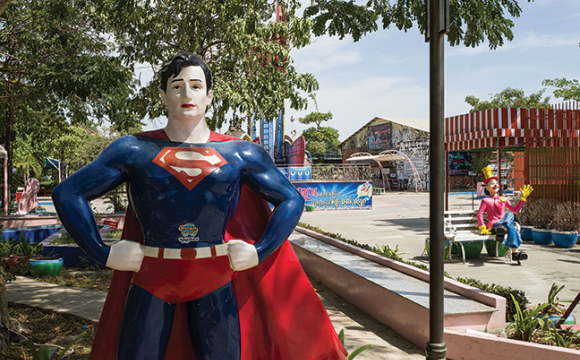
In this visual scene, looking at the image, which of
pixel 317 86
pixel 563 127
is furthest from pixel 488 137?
pixel 317 86

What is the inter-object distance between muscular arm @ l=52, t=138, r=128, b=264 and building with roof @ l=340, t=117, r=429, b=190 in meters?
35.5

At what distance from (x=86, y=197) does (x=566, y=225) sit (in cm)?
1056

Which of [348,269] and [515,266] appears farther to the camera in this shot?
[515,266]

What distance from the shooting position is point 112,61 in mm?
7859

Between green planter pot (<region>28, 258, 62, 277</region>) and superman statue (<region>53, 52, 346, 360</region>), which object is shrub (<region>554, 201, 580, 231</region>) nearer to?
superman statue (<region>53, 52, 346, 360</region>)

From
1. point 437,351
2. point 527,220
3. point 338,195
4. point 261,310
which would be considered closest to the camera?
point 261,310

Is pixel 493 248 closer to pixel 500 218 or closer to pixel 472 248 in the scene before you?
pixel 472 248

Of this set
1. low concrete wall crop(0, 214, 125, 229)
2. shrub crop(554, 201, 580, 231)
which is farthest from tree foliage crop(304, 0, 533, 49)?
low concrete wall crop(0, 214, 125, 229)

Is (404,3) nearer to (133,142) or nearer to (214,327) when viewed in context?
(133,142)

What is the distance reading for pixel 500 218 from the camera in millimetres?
8086

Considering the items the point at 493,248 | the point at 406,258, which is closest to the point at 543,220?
the point at 493,248

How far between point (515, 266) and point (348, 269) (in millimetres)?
3766

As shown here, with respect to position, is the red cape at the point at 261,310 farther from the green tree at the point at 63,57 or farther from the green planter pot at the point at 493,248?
the green planter pot at the point at 493,248

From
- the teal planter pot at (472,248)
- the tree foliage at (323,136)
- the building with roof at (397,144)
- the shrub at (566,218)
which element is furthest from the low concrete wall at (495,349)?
the tree foliage at (323,136)
